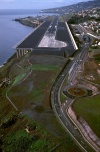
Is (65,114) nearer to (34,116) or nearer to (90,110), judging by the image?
(90,110)

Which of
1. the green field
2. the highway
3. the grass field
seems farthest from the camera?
the green field

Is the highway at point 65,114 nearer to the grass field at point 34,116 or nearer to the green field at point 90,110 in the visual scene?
the grass field at point 34,116

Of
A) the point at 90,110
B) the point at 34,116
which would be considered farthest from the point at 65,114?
the point at 34,116

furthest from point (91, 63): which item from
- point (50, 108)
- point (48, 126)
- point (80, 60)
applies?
point (48, 126)

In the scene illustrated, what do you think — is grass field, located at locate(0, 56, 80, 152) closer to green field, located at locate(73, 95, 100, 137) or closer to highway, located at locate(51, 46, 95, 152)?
highway, located at locate(51, 46, 95, 152)

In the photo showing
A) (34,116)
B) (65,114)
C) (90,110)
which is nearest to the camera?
(34,116)

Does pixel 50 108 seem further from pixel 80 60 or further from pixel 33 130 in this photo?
pixel 80 60

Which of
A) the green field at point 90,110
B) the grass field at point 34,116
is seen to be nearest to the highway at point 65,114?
the grass field at point 34,116

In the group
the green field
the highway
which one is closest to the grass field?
the highway

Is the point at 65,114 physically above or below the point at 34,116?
below

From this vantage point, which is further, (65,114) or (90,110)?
(90,110)
